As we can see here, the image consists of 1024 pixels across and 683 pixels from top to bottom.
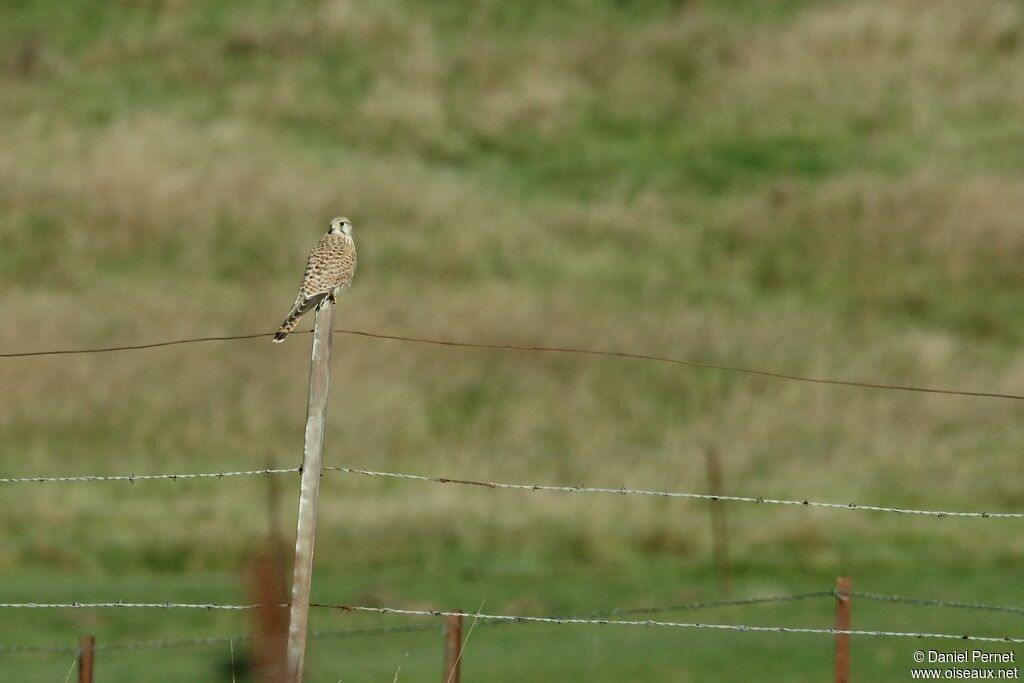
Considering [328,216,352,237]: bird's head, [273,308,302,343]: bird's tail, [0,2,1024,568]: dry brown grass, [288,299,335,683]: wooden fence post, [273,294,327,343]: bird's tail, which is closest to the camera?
[288,299,335,683]: wooden fence post

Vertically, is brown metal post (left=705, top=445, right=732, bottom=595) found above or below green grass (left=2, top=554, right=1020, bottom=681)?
above

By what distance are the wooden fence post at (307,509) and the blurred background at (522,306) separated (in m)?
8.55

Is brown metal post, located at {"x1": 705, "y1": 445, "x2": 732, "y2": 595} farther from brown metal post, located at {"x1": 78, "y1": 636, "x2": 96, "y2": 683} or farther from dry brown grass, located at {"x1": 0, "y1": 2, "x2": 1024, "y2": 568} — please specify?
brown metal post, located at {"x1": 78, "y1": 636, "x2": 96, "y2": 683}

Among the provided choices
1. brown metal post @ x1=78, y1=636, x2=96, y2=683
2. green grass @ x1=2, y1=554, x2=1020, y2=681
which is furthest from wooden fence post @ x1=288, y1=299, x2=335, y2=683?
green grass @ x1=2, y1=554, x2=1020, y2=681

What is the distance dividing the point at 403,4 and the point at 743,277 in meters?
18.5

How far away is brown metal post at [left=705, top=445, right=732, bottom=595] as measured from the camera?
23.9 metres

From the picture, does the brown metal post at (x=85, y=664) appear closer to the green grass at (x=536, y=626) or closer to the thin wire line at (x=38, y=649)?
the thin wire line at (x=38, y=649)

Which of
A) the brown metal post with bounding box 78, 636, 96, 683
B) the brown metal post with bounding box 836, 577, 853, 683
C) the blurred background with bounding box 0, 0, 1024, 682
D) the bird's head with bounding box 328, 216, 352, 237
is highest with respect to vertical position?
the blurred background with bounding box 0, 0, 1024, 682

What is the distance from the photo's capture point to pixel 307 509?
805 cm

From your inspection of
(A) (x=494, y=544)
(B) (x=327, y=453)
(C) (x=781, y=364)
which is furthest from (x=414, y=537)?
(C) (x=781, y=364)

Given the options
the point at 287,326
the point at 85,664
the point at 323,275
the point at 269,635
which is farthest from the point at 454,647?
the point at 323,275

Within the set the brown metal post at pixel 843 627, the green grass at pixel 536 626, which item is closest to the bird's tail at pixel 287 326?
the brown metal post at pixel 843 627

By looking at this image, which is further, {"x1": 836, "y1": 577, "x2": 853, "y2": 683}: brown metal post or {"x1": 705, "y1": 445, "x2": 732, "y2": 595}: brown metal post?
{"x1": 705, "y1": 445, "x2": 732, "y2": 595}: brown metal post

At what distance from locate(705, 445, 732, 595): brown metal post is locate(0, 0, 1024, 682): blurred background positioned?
0.63 feet
